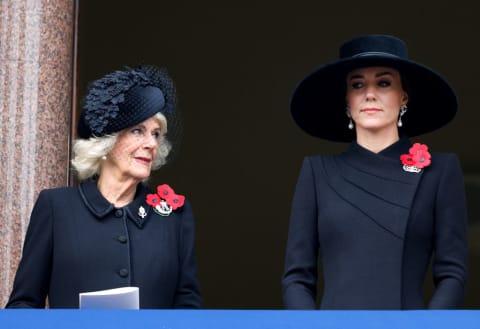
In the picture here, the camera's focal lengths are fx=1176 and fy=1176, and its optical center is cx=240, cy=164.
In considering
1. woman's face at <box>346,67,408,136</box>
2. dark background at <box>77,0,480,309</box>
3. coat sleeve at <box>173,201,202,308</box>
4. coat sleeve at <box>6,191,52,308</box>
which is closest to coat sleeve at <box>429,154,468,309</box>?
woman's face at <box>346,67,408,136</box>

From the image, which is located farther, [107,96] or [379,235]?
[107,96]

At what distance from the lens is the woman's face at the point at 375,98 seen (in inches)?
170

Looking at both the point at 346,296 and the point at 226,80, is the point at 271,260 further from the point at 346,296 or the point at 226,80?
the point at 346,296

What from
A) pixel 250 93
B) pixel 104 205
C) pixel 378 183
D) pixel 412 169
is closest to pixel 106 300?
pixel 104 205

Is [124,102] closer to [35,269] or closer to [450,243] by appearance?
[35,269]

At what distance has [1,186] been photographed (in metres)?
5.62

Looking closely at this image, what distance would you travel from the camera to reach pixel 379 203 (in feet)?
13.9

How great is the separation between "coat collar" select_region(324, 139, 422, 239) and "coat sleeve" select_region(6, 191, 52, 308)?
1.09 meters

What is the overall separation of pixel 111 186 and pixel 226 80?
622 centimetres

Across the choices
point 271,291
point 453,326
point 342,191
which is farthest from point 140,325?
point 271,291

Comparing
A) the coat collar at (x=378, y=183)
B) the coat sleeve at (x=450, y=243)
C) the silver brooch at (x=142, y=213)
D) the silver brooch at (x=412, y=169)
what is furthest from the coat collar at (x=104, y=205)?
the coat sleeve at (x=450, y=243)

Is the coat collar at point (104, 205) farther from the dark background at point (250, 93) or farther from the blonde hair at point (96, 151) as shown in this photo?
the dark background at point (250, 93)

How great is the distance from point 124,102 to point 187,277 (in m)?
0.71

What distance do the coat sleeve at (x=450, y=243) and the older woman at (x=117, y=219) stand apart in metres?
0.94
